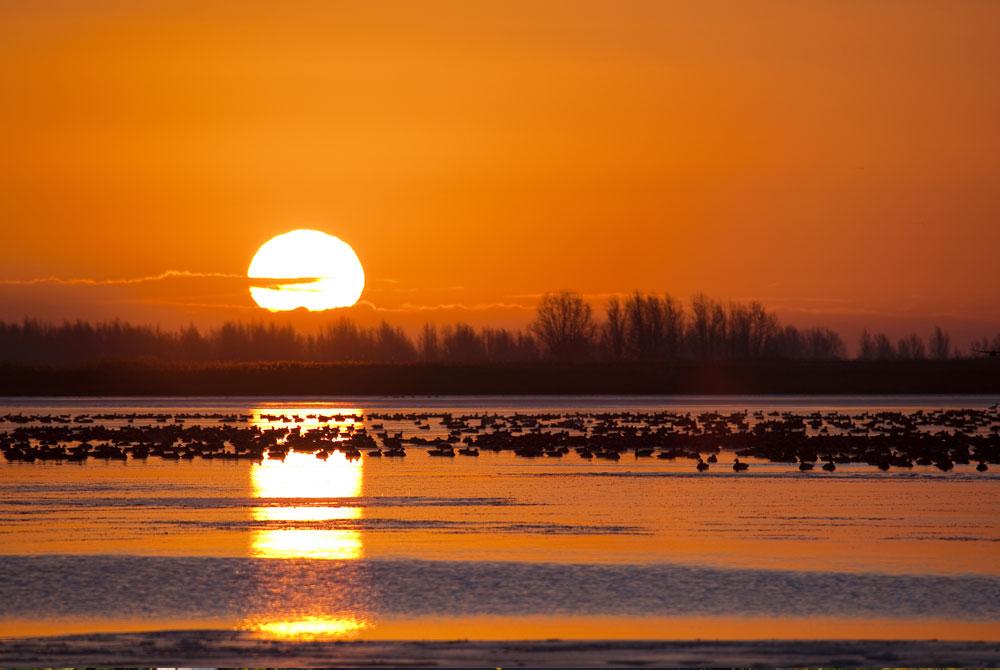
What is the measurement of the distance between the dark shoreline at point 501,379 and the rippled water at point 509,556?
96.8 meters

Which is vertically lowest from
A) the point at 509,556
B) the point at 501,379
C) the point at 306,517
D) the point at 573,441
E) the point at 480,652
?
the point at 480,652

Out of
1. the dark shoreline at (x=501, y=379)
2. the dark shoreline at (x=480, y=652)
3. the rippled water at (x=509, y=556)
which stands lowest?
the dark shoreline at (x=480, y=652)

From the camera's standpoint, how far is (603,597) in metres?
17.7

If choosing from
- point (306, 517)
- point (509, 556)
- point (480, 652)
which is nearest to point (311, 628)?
point (480, 652)

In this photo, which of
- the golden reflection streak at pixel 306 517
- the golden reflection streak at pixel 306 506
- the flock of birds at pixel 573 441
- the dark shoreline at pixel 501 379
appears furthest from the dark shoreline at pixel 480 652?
the dark shoreline at pixel 501 379

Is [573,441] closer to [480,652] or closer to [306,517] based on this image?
[306,517]

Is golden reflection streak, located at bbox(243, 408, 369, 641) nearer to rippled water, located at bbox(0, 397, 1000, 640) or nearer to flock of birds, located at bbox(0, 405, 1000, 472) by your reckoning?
rippled water, located at bbox(0, 397, 1000, 640)

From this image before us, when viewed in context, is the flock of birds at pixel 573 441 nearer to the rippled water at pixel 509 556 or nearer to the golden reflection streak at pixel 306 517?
the golden reflection streak at pixel 306 517

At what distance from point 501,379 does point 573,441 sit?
281 feet

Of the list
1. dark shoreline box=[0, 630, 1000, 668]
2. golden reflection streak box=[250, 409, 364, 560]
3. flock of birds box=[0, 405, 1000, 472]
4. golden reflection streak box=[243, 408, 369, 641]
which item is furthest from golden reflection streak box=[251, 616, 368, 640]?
flock of birds box=[0, 405, 1000, 472]

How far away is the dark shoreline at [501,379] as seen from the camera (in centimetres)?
12988

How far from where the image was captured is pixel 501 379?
134125mm

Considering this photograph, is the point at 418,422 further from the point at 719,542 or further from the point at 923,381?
the point at 923,381

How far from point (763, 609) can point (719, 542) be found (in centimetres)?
562
